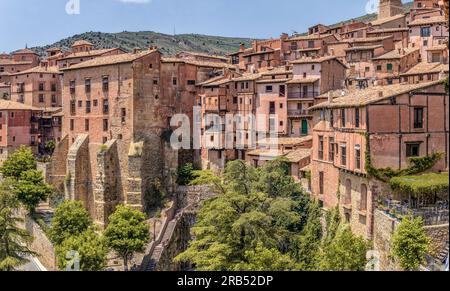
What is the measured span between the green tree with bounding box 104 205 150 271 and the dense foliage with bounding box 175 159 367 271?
4830 millimetres

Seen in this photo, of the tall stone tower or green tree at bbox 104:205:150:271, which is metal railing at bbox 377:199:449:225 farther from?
the tall stone tower

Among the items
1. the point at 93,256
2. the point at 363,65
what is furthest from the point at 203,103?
the point at 93,256

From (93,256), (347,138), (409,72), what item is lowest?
(93,256)

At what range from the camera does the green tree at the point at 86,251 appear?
94.0 ft

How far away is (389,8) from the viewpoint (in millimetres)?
75000

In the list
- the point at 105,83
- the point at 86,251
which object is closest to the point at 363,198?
the point at 86,251

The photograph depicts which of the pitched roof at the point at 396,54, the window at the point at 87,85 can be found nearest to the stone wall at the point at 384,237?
the pitched roof at the point at 396,54

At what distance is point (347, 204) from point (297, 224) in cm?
484

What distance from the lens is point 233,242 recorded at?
87.3 ft

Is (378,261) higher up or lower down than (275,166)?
lower down

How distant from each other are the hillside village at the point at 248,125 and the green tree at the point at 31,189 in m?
2.85

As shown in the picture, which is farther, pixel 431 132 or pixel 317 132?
pixel 317 132

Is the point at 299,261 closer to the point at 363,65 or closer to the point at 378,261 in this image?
the point at 378,261

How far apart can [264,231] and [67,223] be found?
573 inches
